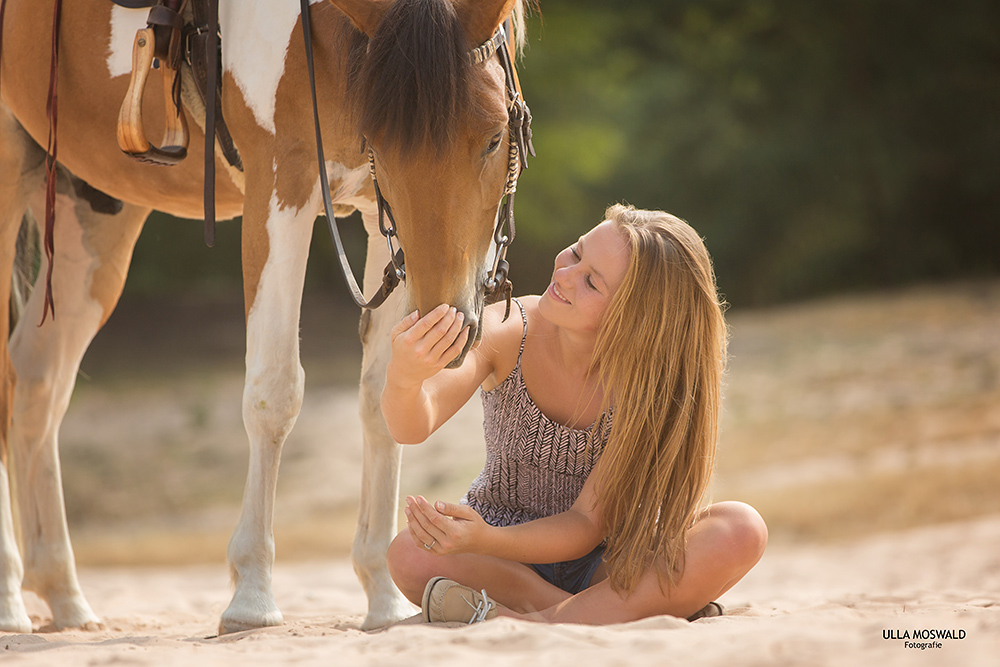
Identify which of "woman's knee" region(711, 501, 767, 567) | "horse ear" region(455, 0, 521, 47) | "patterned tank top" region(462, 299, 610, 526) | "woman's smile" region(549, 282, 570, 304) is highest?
"horse ear" region(455, 0, 521, 47)

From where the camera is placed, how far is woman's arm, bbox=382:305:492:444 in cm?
202

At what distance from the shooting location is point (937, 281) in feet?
43.1

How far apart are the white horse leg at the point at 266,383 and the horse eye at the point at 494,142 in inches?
22.7

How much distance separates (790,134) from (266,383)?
43.1ft


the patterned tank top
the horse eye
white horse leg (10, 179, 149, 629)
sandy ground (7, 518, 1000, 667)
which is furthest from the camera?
white horse leg (10, 179, 149, 629)

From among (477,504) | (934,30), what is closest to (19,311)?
(477,504)

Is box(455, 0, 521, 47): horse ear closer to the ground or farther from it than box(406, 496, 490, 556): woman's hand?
farther from it

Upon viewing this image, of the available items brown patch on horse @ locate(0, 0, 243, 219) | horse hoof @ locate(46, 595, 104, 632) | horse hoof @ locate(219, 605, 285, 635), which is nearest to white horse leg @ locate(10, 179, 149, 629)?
horse hoof @ locate(46, 595, 104, 632)

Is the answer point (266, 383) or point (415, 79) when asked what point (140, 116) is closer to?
point (266, 383)

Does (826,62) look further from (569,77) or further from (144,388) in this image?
(144,388)

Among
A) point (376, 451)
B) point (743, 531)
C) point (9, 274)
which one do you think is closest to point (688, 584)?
point (743, 531)

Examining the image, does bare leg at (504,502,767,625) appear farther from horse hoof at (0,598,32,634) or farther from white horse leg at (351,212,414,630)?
horse hoof at (0,598,32,634)

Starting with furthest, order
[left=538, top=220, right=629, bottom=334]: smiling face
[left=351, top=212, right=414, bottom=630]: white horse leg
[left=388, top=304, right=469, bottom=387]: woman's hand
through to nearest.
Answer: [left=351, top=212, right=414, bottom=630]: white horse leg < [left=538, top=220, right=629, bottom=334]: smiling face < [left=388, top=304, right=469, bottom=387]: woman's hand

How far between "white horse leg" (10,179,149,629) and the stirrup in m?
0.92
